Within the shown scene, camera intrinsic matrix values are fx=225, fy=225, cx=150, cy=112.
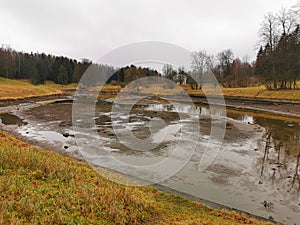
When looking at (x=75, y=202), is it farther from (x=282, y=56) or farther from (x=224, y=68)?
(x=224, y=68)

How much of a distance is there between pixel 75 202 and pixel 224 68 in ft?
232

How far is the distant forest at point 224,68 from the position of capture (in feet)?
54.0

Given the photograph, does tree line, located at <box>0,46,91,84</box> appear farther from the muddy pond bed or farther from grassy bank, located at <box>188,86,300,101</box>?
the muddy pond bed

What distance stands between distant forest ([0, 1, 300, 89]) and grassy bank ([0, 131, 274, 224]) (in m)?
4.88

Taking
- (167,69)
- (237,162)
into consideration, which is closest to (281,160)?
(237,162)

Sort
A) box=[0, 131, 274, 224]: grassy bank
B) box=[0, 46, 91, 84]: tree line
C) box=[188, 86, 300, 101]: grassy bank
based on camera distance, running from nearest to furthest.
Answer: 1. box=[0, 131, 274, 224]: grassy bank
2. box=[188, 86, 300, 101]: grassy bank
3. box=[0, 46, 91, 84]: tree line

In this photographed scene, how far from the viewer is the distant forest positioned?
16.5 m

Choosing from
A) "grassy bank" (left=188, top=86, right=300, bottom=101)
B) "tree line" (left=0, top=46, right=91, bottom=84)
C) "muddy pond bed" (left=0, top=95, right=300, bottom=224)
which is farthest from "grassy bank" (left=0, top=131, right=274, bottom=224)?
"tree line" (left=0, top=46, right=91, bottom=84)

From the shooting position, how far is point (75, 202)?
491 centimetres

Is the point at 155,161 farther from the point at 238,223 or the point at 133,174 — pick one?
the point at 238,223

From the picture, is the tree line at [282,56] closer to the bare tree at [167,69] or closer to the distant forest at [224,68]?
the distant forest at [224,68]

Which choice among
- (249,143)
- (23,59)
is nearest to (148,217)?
(249,143)

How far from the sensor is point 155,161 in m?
10.9

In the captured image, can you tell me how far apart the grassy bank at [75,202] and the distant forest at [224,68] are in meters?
4.88
